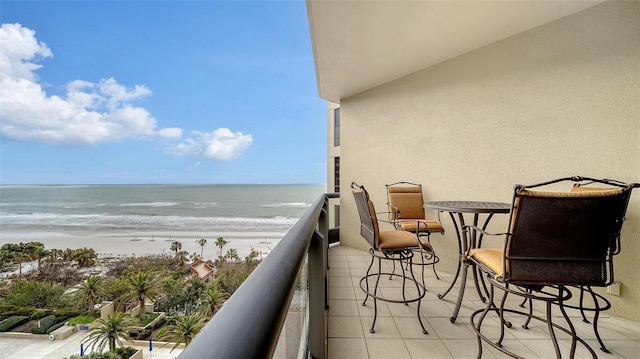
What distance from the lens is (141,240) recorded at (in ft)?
44.4

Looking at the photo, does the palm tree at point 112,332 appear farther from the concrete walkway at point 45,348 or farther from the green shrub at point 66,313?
the green shrub at point 66,313

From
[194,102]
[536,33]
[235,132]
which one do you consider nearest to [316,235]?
[536,33]

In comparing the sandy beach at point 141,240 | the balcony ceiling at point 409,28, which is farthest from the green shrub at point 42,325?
the balcony ceiling at point 409,28

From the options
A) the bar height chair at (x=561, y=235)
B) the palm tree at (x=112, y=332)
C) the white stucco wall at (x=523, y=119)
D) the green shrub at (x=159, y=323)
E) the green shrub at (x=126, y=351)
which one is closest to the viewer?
the bar height chair at (x=561, y=235)

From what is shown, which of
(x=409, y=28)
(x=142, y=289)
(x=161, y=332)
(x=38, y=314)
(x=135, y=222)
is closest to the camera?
(x=409, y=28)

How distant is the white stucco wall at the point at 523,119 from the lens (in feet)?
7.29

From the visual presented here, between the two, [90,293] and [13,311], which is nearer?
[13,311]

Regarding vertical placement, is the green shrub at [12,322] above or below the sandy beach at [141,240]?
below

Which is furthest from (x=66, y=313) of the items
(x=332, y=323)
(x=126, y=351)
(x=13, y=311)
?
(x=332, y=323)

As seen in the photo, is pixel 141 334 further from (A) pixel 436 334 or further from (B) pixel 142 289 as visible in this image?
(A) pixel 436 334

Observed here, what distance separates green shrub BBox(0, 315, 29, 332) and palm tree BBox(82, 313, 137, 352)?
2265 millimetres

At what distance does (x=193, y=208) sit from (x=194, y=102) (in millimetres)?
15156

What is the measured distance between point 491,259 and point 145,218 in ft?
66.0

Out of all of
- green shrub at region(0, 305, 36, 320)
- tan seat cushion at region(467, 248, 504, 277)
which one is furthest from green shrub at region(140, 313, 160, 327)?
tan seat cushion at region(467, 248, 504, 277)
